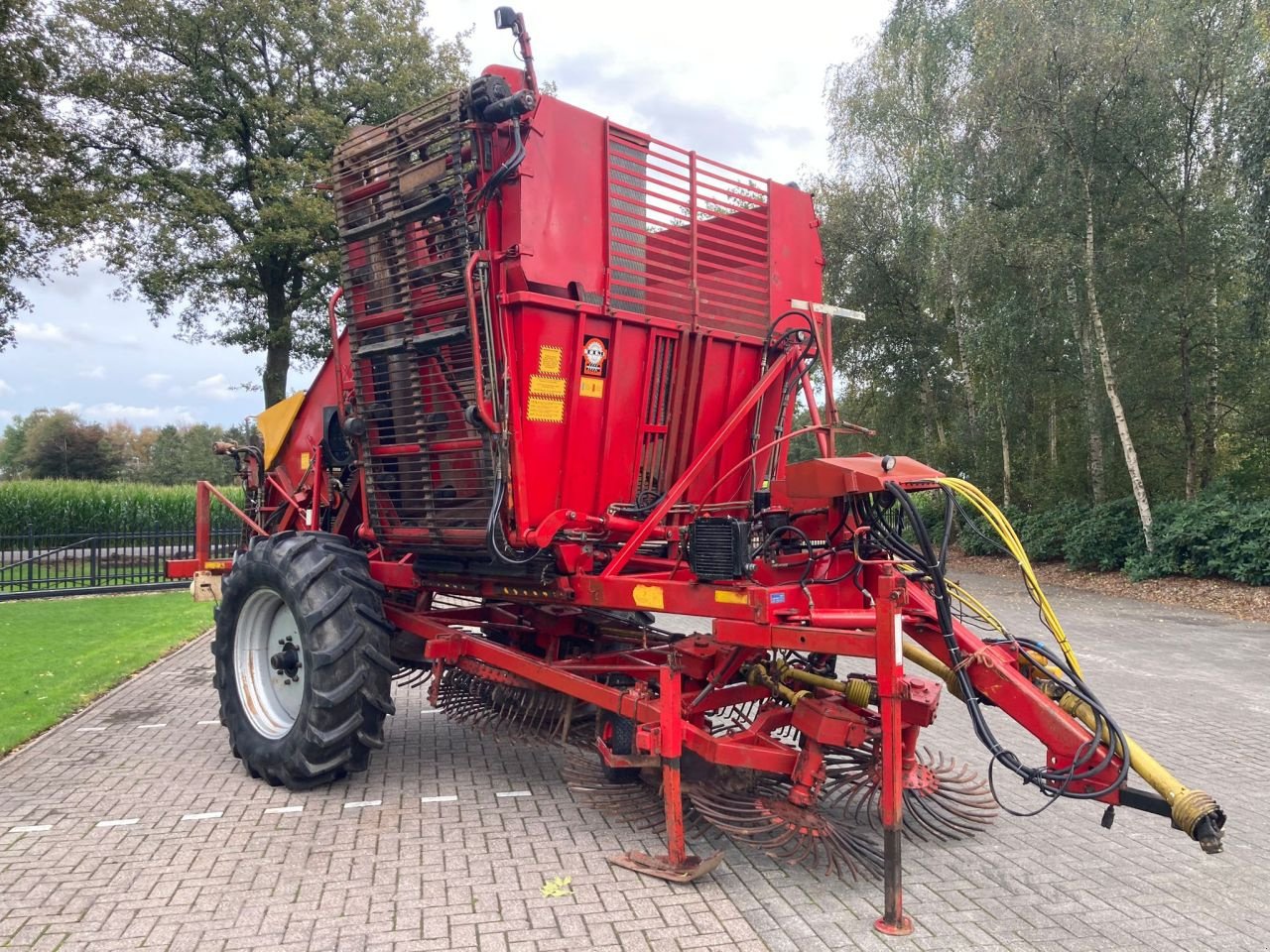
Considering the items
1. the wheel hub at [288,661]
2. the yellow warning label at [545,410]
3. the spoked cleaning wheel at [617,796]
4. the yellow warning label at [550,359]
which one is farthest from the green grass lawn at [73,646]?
the yellow warning label at [550,359]

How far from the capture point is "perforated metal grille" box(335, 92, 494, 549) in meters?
4.32

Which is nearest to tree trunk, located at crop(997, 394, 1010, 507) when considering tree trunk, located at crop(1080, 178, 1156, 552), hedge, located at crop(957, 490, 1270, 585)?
hedge, located at crop(957, 490, 1270, 585)

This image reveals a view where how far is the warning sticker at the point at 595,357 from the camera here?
429 cm

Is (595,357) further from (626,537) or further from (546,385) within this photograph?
(626,537)

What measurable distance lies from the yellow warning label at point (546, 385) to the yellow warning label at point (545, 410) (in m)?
0.03

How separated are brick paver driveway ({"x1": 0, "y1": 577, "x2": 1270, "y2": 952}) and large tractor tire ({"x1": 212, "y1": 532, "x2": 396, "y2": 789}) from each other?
23cm

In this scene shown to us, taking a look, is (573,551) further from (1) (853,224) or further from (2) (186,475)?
(2) (186,475)

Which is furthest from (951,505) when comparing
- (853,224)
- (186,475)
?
(186,475)

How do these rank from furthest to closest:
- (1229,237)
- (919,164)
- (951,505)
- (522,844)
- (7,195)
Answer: (919,164) < (1229,237) < (7,195) < (522,844) < (951,505)

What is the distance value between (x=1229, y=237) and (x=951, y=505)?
53.0ft

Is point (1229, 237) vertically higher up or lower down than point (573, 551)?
higher up

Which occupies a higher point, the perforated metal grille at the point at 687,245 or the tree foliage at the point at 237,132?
the tree foliage at the point at 237,132

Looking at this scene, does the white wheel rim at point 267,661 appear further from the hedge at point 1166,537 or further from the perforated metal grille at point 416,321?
the hedge at point 1166,537

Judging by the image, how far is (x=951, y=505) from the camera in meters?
3.73
